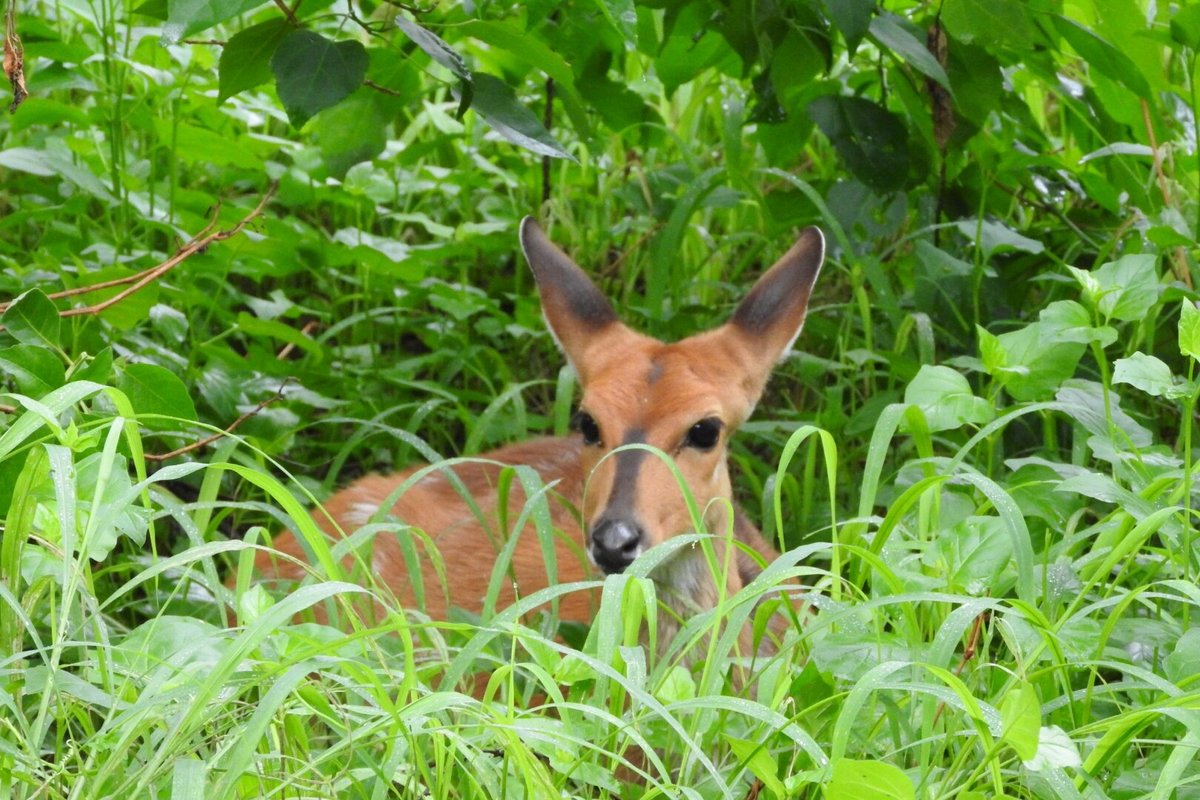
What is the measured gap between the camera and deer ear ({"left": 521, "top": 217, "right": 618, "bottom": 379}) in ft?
12.5

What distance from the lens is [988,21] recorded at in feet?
10.5

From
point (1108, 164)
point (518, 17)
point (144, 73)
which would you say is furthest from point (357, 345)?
point (1108, 164)

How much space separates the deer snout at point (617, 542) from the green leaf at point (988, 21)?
1.25 m

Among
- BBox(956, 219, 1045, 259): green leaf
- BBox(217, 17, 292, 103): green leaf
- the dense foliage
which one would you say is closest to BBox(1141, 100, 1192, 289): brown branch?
the dense foliage

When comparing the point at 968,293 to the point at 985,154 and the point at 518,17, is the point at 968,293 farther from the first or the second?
the point at 518,17

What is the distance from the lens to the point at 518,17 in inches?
146

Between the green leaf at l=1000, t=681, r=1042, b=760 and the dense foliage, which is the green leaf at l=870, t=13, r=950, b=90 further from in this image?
the green leaf at l=1000, t=681, r=1042, b=760

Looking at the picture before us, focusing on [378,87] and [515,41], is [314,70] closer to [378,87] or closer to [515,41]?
[378,87]

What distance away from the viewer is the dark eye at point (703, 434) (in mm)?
3352

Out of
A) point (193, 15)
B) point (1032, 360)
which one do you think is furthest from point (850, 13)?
point (193, 15)

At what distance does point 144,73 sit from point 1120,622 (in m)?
2.82

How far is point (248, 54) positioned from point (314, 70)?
0.18 meters

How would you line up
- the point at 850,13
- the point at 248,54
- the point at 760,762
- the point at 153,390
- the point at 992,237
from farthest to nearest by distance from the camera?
the point at 992,237 < the point at 850,13 < the point at 248,54 < the point at 153,390 < the point at 760,762

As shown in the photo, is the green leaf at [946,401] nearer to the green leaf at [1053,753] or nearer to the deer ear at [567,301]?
the green leaf at [1053,753]
